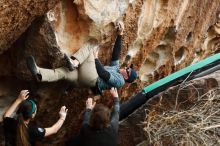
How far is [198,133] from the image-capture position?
4766mm

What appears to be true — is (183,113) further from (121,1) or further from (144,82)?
(144,82)

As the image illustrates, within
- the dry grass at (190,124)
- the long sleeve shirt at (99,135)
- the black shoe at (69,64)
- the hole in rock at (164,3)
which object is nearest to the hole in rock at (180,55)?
the hole in rock at (164,3)

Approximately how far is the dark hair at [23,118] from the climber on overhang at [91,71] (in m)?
0.47

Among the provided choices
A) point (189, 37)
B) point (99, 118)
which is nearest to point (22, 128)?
point (99, 118)

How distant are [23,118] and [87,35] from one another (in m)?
1.40

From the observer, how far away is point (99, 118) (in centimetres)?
437

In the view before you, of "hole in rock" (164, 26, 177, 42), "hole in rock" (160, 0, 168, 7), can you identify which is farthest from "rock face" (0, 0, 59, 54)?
"hole in rock" (164, 26, 177, 42)

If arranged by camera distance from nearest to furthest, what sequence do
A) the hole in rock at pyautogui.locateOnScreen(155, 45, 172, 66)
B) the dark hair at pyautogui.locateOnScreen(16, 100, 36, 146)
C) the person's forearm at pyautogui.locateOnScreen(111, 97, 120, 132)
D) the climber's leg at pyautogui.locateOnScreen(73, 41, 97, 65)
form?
1. the dark hair at pyautogui.locateOnScreen(16, 100, 36, 146)
2. the person's forearm at pyautogui.locateOnScreen(111, 97, 120, 132)
3. the climber's leg at pyautogui.locateOnScreen(73, 41, 97, 65)
4. the hole in rock at pyautogui.locateOnScreen(155, 45, 172, 66)

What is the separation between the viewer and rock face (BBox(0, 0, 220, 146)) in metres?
4.75

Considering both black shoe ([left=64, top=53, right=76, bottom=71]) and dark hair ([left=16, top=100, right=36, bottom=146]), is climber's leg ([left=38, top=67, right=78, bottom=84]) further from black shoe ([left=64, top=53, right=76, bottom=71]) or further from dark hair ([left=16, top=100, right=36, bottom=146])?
dark hair ([left=16, top=100, right=36, bottom=146])

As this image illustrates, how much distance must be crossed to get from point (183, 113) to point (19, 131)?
65.3 inches

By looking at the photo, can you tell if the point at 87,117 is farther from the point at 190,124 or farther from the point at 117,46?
the point at 117,46

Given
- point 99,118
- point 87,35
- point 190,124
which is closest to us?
point 99,118

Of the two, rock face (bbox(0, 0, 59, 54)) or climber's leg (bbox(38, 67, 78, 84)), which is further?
climber's leg (bbox(38, 67, 78, 84))
